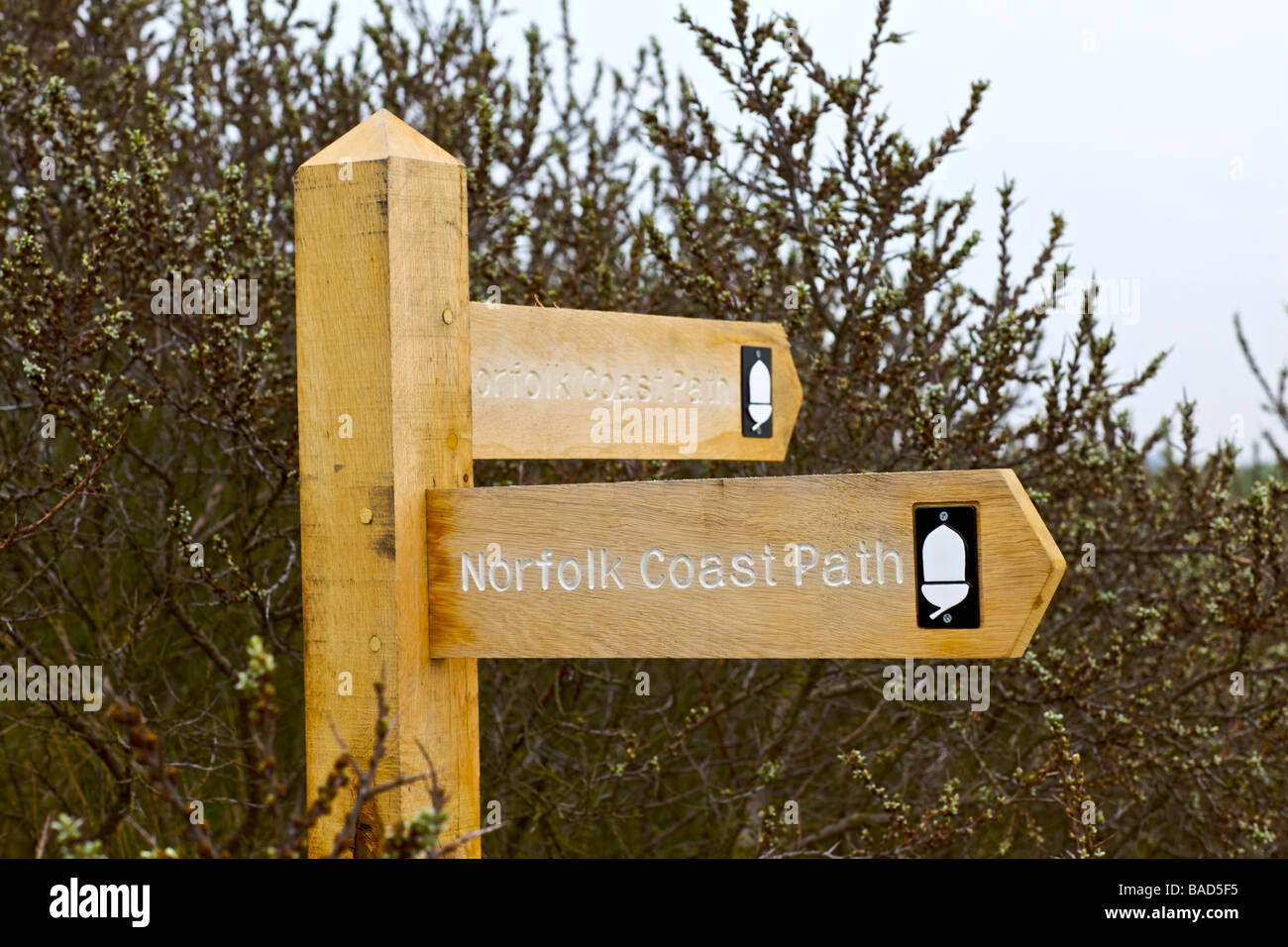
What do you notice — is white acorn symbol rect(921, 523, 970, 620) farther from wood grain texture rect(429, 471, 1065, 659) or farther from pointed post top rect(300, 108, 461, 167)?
pointed post top rect(300, 108, 461, 167)

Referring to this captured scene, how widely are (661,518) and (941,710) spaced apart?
92.8 inches

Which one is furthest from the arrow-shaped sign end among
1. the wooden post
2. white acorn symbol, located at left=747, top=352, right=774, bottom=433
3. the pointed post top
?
white acorn symbol, located at left=747, top=352, right=774, bottom=433

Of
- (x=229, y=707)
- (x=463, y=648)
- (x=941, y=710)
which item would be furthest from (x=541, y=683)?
(x=463, y=648)

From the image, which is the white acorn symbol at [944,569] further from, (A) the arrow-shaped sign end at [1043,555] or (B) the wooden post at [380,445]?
(B) the wooden post at [380,445]

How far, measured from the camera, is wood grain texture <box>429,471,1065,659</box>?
4.76 feet

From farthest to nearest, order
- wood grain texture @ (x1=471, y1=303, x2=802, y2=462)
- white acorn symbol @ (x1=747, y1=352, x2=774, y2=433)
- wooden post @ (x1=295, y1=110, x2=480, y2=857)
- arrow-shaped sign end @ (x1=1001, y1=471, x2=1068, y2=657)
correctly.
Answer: white acorn symbol @ (x1=747, y1=352, x2=774, y2=433) → wood grain texture @ (x1=471, y1=303, x2=802, y2=462) → wooden post @ (x1=295, y1=110, x2=480, y2=857) → arrow-shaped sign end @ (x1=1001, y1=471, x2=1068, y2=657)

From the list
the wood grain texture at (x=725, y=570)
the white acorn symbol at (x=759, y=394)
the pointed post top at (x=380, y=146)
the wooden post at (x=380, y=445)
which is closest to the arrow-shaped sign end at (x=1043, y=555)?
the wood grain texture at (x=725, y=570)

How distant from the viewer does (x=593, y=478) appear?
3.67 metres

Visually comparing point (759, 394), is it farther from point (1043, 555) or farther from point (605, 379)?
point (1043, 555)

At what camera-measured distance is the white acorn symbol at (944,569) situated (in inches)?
57.7

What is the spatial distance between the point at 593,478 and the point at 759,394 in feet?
4.11

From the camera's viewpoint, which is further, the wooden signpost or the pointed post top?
the pointed post top

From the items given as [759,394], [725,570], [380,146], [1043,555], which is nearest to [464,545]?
[725,570]

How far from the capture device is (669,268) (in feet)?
10.9
